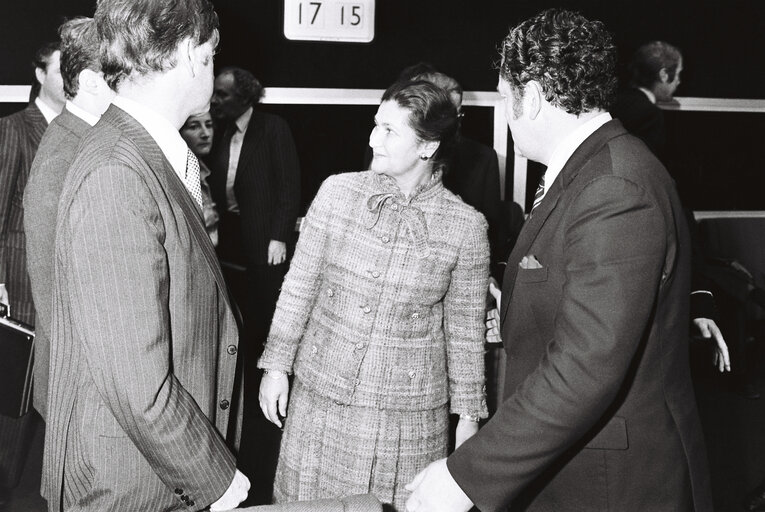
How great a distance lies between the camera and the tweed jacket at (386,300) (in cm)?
240

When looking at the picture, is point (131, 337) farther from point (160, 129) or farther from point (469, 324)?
point (469, 324)

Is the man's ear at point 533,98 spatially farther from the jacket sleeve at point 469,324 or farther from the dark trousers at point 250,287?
the dark trousers at point 250,287

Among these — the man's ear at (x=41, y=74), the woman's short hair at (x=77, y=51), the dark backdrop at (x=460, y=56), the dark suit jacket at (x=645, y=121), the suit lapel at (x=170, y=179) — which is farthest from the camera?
the dark backdrop at (x=460, y=56)

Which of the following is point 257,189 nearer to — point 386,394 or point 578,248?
point 386,394

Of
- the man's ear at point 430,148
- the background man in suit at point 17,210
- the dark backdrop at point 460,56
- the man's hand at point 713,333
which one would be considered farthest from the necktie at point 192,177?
the dark backdrop at point 460,56

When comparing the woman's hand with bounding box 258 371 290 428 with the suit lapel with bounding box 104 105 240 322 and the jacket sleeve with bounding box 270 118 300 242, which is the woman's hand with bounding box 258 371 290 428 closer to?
the suit lapel with bounding box 104 105 240 322

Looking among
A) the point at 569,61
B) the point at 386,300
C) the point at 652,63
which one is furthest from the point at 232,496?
the point at 652,63

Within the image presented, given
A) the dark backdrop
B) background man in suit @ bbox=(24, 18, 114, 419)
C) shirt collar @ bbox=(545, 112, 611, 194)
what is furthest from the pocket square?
the dark backdrop

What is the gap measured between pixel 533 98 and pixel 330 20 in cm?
378

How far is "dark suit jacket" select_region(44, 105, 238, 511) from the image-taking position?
4.81 feet

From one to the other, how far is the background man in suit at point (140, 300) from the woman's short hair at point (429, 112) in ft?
3.00

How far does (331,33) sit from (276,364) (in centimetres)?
332

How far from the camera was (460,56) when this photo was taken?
5.55 metres

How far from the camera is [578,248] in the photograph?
1.55m
